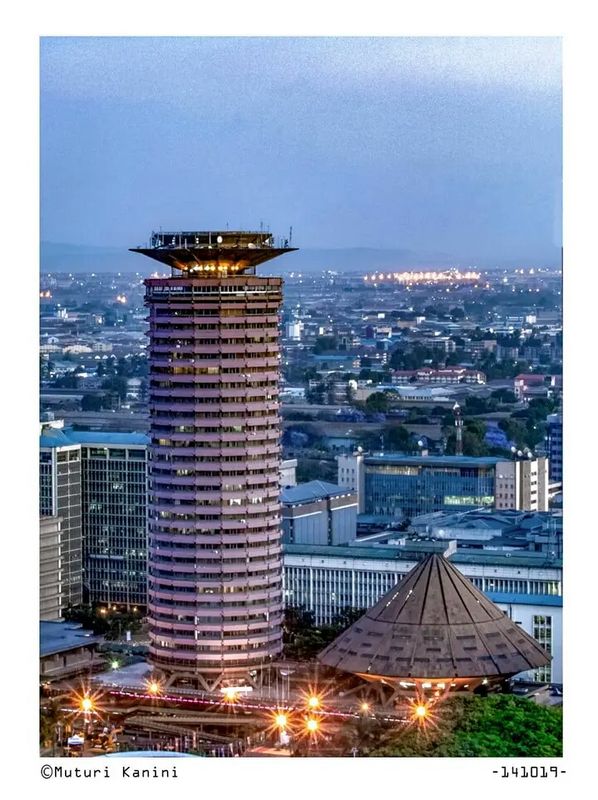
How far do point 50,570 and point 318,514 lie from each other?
4910mm

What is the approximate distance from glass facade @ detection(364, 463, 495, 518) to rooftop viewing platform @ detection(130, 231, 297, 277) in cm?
960

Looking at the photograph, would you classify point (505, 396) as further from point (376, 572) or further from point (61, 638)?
point (61, 638)

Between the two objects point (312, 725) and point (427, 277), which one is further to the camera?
point (427, 277)

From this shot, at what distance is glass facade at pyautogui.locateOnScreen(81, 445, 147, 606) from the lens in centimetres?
2769

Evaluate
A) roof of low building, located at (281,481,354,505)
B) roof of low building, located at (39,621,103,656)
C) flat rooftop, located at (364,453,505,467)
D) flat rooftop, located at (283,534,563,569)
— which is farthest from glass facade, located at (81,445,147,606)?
flat rooftop, located at (364,453,505,467)

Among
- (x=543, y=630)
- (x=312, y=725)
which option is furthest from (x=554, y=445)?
(x=312, y=725)

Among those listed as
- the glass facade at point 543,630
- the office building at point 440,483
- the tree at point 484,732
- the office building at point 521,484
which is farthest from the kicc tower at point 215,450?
the office building at point 521,484

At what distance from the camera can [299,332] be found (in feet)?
109

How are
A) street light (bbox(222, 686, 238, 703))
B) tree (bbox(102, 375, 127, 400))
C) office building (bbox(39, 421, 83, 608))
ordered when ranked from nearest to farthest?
street light (bbox(222, 686, 238, 703)), office building (bbox(39, 421, 83, 608)), tree (bbox(102, 375, 127, 400))

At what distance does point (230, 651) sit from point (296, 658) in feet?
2.81

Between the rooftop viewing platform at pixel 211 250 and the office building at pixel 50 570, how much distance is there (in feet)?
14.3

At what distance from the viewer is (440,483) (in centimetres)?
3244

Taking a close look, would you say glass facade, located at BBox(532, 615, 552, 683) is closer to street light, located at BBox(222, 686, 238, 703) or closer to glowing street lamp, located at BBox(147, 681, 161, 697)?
street light, located at BBox(222, 686, 238, 703)

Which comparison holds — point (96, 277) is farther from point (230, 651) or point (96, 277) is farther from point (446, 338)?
point (446, 338)
